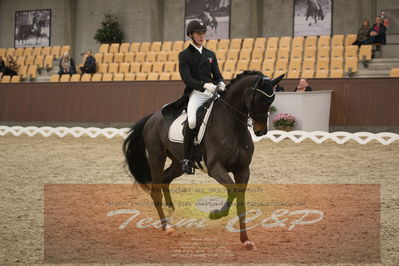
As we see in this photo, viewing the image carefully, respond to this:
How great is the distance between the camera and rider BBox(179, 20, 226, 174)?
179 inches

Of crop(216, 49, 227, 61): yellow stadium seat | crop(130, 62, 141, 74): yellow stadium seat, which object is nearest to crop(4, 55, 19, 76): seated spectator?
crop(130, 62, 141, 74): yellow stadium seat

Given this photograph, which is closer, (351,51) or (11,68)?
(351,51)

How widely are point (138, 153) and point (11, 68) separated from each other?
1585 centimetres

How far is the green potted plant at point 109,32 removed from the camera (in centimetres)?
2153

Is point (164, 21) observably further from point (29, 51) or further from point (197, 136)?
point (197, 136)

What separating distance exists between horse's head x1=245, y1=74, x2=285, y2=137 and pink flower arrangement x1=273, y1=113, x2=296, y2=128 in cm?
840

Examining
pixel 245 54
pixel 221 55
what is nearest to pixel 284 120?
pixel 245 54

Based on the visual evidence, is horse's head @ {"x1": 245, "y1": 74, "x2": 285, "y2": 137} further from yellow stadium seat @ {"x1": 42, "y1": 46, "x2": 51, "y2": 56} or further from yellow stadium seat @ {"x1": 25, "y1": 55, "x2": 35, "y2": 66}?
yellow stadium seat @ {"x1": 42, "y1": 46, "x2": 51, "y2": 56}

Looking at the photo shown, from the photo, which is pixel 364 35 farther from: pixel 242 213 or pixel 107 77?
pixel 242 213

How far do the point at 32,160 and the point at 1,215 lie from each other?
15.5 ft

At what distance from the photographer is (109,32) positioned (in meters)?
21.6

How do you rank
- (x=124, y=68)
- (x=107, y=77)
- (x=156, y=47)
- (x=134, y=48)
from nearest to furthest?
1. (x=107, y=77)
2. (x=124, y=68)
3. (x=156, y=47)
4. (x=134, y=48)

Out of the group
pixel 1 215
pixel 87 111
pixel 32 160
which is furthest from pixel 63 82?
pixel 1 215

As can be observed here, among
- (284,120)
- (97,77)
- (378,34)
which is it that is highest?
(378,34)
